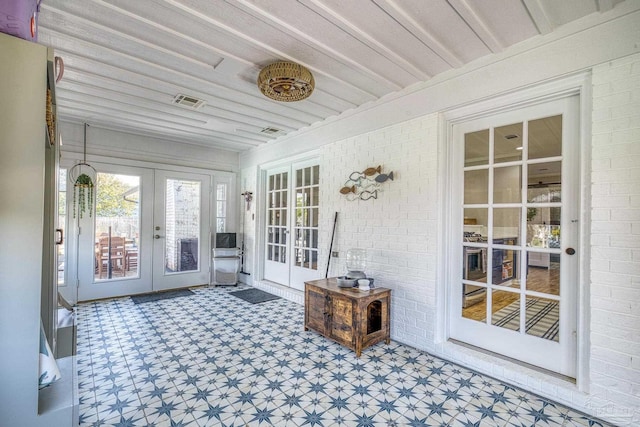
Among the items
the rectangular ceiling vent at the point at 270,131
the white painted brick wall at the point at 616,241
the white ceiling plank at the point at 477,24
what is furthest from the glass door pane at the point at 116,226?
the white painted brick wall at the point at 616,241

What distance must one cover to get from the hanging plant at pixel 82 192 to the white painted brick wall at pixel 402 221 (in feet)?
12.3

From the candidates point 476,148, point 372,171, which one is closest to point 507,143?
point 476,148

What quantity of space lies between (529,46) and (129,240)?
221 inches

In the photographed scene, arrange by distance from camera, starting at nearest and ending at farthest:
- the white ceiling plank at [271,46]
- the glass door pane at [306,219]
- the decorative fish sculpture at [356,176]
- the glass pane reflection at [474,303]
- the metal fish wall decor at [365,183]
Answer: the white ceiling plank at [271,46] → the glass pane reflection at [474,303] → the metal fish wall decor at [365,183] → the decorative fish sculpture at [356,176] → the glass door pane at [306,219]

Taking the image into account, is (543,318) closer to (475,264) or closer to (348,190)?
(475,264)

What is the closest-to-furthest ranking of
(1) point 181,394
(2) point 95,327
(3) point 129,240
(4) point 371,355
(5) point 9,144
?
(5) point 9,144 < (1) point 181,394 < (4) point 371,355 < (2) point 95,327 < (3) point 129,240

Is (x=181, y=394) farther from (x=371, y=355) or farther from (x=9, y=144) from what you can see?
(x=9, y=144)

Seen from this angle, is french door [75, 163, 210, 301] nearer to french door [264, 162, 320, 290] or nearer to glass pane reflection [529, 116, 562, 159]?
french door [264, 162, 320, 290]

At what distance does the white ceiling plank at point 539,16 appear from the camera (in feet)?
6.45

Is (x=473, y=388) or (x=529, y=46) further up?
(x=529, y=46)

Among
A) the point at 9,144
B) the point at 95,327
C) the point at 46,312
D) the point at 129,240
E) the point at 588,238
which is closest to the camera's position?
the point at 9,144

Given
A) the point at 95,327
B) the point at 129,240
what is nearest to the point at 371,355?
the point at 95,327

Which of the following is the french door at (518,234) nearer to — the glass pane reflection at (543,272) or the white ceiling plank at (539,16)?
the glass pane reflection at (543,272)

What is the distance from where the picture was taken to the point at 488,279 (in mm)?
2680
